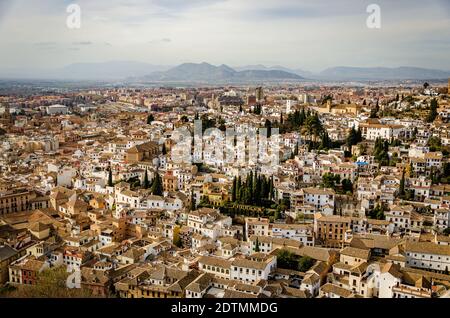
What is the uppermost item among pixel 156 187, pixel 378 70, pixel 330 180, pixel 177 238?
pixel 378 70

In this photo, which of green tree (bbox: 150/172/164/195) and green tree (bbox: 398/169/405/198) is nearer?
green tree (bbox: 398/169/405/198)

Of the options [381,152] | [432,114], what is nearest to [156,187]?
[381,152]

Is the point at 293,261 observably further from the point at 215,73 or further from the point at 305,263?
the point at 215,73

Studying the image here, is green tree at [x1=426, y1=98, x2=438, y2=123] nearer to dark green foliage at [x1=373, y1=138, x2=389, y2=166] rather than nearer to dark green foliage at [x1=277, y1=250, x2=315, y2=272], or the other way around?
dark green foliage at [x1=373, y1=138, x2=389, y2=166]

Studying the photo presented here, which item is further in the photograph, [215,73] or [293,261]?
[215,73]

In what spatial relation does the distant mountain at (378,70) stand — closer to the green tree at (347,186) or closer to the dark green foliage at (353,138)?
the green tree at (347,186)

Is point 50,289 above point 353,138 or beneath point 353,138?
beneath

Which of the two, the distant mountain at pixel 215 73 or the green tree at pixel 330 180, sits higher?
the distant mountain at pixel 215 73

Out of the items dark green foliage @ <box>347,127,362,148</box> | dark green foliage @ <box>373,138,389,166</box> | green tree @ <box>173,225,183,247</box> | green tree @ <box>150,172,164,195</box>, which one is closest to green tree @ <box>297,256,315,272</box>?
green tree @ <box>173,225,183,247</box>

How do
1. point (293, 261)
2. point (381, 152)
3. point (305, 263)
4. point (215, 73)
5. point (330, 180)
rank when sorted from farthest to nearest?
point (215, 73)
point (381, 152)
point (330, 180)
point (293, 261)
point (305, 263)

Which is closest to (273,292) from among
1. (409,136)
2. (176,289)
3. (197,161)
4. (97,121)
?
(176,289)

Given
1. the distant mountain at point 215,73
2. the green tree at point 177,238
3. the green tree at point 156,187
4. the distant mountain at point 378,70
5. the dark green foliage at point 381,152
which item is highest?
the distant mountain at point 215,73

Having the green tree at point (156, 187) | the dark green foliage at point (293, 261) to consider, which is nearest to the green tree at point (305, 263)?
the dark green foliage at point (293, 261)

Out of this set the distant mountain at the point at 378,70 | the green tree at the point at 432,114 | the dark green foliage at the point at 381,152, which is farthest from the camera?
the green tree at the point at 432,114
